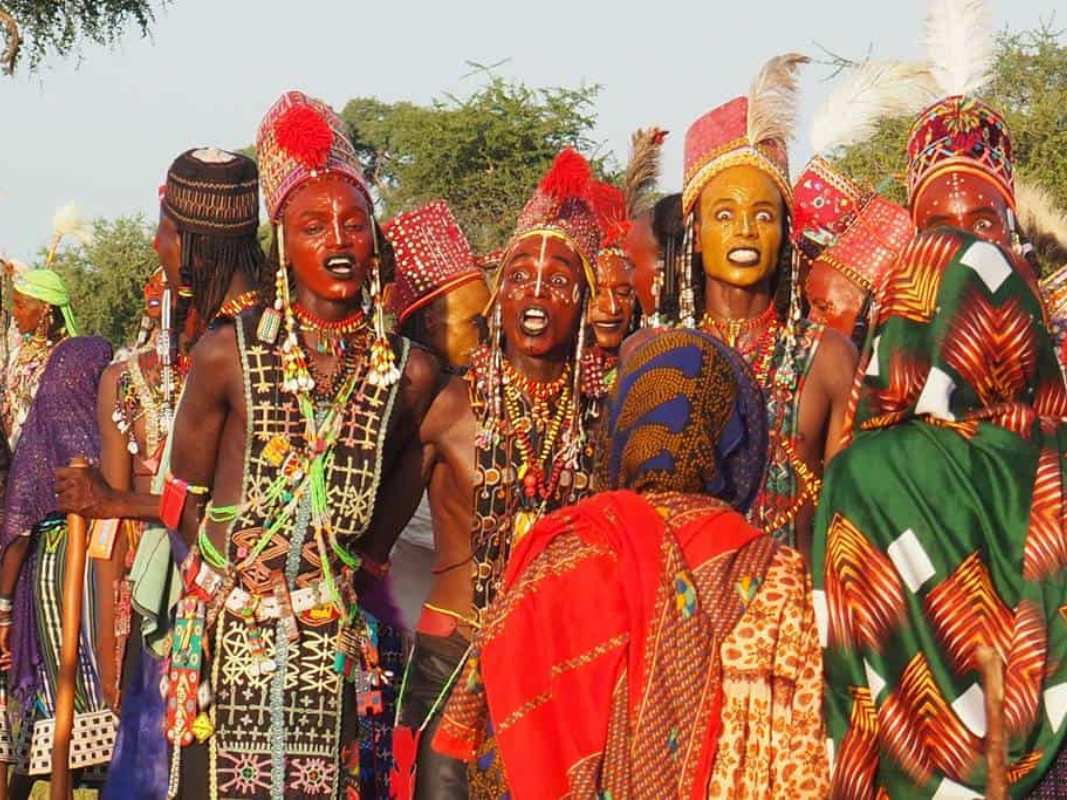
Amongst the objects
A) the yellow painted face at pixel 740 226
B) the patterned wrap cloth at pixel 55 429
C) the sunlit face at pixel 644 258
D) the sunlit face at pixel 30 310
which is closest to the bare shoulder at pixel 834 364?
the yellow painted face at pixel 740 226

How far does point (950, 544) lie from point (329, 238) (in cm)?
320

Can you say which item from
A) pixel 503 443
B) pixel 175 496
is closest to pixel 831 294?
pixel 503 443

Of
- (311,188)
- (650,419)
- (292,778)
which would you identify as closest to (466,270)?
(311,188)

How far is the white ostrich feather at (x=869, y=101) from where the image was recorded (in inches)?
344

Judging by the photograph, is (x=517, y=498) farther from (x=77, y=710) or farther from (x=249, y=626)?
(x=77, y=710)

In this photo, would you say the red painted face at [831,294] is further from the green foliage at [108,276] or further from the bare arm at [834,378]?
the green foliage at [108,276]

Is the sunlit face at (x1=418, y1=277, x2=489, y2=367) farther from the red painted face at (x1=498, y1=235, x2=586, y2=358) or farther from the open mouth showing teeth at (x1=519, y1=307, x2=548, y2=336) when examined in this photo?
the open mouth showing teeth at (x1=519, y1=307, x2=548, y2=336)

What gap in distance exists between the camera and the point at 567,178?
29.0 feet

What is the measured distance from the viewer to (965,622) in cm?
509

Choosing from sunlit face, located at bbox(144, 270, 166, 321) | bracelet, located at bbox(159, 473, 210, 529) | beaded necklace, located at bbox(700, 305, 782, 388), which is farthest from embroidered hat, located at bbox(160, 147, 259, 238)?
beaded necklace, located at bbox(700, 305, 782, 388)

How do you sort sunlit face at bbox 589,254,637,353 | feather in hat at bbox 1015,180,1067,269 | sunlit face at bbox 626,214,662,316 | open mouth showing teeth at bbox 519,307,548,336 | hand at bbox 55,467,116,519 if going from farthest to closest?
sunlit face at bbox 589,254,637,353
feather in hat at bbox 1015,180,1067,269
sunlit face at bbox 626,214,662,316
open mouth showing teeth at bbox 519,307,548,336
hand at bbox 55,467,116,519

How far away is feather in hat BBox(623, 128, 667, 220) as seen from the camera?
412 inches

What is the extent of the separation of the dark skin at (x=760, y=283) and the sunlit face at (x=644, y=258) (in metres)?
0.78

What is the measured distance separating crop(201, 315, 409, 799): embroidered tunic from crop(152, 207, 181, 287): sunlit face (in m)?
1.42
